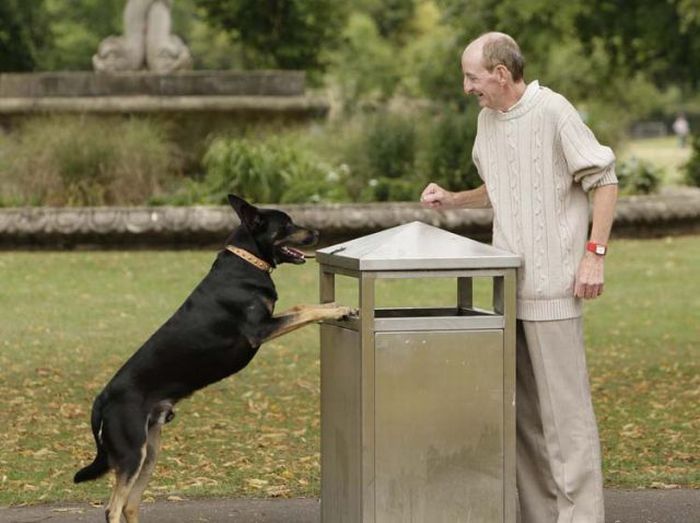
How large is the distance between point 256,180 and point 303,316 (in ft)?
44.3

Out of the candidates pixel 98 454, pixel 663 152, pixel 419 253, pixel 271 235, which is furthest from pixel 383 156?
pixel 663 152

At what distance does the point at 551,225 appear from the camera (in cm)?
570

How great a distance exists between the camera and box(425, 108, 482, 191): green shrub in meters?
20.5

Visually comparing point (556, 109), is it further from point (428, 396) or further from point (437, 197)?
point (428, 396)

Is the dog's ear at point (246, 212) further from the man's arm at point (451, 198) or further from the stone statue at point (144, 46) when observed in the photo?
the stone statue at point (144, 46)

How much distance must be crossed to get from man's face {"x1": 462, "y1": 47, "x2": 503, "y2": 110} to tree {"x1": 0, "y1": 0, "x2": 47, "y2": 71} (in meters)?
32.7

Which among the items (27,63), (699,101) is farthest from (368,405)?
(699,101)

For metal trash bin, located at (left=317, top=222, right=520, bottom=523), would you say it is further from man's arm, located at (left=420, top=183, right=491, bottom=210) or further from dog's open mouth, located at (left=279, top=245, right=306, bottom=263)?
dog's open mouth, located at (left=279, top=245, right=306, bottom=263)

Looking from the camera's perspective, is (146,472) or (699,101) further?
(699,101)

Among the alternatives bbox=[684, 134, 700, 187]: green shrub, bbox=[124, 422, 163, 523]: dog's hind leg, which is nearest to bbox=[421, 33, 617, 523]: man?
bbox=[124, 422, 163, 523]: dog's hind leg

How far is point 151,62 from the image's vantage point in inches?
902

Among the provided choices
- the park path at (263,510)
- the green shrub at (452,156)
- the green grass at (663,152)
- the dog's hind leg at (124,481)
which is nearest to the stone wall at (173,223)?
the green shrub at (452,156)

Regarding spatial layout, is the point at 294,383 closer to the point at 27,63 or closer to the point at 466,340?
the point at 466,340

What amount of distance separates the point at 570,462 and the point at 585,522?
0.23 metres
